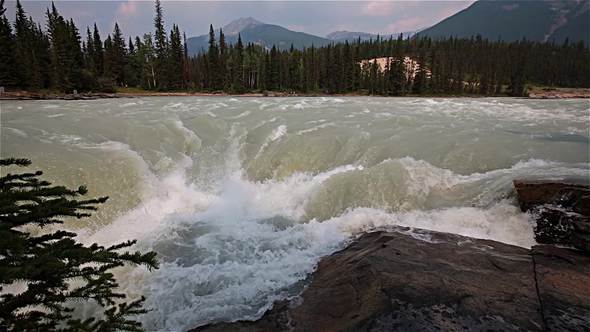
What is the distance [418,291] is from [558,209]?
557 cm

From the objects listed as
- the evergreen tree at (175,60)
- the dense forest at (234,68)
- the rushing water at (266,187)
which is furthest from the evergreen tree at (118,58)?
the rushing water at (266,187)

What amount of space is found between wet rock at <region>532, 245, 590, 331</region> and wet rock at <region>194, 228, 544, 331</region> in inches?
6.8

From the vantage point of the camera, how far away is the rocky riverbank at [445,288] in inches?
210

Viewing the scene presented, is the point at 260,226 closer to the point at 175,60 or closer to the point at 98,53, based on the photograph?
the point at 175,60

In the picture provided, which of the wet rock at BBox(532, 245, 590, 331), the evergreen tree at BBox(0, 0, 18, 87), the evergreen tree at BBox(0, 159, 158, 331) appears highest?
the evergreen tree at BBox(0, 0, 18, 87)

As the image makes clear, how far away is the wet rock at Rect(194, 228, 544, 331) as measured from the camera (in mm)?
5352

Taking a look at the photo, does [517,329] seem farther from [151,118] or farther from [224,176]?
[151,118]

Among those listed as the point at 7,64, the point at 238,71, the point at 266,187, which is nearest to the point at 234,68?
the point at 238,71

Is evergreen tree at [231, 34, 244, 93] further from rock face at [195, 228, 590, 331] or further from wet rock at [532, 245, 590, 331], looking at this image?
wet rock at [532, 245, 590, 331]

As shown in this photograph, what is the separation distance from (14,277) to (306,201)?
10.8 meters

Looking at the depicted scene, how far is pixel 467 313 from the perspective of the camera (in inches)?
213

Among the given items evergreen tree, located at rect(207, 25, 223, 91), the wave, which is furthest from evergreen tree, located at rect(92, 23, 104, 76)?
the wave

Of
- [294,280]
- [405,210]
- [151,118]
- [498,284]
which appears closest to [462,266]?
[498,284]

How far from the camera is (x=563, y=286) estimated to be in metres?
6.03
